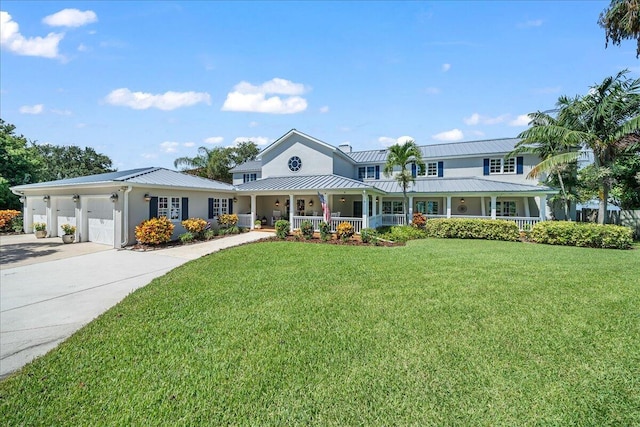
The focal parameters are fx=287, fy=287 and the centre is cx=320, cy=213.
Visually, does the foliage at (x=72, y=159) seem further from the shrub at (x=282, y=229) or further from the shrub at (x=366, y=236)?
the shrub at (x=366, y=236)

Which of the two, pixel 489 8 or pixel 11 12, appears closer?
pixel 11 12

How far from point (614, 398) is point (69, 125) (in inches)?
980

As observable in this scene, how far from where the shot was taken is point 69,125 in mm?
17734

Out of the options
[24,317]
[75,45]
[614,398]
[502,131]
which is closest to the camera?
[614,398]

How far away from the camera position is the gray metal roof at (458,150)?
23.2m

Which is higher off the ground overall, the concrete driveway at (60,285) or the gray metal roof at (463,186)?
the gray metal roof at (463,186)

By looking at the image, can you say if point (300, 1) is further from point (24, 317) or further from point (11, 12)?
point (24, 317)

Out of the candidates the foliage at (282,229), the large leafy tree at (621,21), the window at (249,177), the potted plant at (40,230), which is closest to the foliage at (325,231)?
the foliage at (282,229)

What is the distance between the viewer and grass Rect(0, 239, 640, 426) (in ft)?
10.3

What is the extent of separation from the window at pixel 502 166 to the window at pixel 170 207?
76.1 feet

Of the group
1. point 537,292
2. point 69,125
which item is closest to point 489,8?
point 537,292

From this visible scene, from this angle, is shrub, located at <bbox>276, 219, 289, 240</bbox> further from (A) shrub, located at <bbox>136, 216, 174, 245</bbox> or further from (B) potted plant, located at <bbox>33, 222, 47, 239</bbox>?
(B) potted plant, located at <bbox>33, 222, 47, 239</bbox>

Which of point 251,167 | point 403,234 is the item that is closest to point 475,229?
point 403,234

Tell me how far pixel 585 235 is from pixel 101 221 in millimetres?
25051
